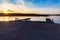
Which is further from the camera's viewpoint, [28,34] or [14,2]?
[14,2]

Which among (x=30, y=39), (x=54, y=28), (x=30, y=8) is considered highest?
(x=30, y=8)

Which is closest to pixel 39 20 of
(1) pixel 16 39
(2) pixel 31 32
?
(2) pixel 31 32

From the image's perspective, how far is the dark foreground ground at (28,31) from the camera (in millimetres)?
1590

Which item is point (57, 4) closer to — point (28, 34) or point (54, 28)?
point (54, 28)

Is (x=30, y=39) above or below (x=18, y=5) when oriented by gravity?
below

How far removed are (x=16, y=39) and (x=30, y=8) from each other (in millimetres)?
912

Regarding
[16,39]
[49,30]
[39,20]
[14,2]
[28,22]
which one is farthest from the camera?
[14,2]

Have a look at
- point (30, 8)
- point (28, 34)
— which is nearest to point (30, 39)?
point (28, 34)

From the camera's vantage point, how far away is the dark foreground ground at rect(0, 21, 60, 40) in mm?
1590

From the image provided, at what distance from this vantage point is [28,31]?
1.65 metres

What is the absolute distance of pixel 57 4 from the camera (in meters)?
2.30

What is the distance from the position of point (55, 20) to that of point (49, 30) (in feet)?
1.19

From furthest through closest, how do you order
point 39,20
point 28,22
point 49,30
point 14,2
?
point 14,2 < point 39,20 < point 28,22 < point 49,30

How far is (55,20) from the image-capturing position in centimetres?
197
